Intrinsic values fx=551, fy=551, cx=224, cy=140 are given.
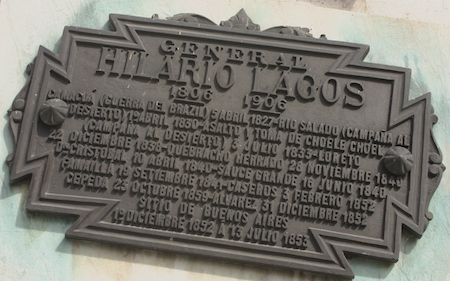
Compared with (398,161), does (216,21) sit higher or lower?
higher

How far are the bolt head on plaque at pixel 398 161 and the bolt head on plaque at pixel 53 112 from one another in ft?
8.93

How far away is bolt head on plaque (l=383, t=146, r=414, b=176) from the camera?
4.46 m

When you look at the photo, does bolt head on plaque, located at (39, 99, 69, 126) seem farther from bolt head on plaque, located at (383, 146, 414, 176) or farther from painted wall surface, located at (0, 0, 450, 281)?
bolt head on plaque, located at (383, 146, 414, 176)

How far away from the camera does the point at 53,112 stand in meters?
4.61

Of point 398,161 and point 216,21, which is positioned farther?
point 216,21

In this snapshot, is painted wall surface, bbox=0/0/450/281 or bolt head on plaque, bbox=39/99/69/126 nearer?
painted wall surface, bbox=0/0/450/281

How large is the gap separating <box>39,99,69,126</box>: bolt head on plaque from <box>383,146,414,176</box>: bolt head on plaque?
2723mm

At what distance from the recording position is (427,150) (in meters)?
4.63

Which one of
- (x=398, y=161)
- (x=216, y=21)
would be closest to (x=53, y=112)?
(x=216, y=21)

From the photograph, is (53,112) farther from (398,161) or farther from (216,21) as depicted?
(398,161)

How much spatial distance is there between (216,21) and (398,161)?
2.10 m

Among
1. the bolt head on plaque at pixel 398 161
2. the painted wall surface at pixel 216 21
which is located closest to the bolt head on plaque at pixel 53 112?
the painted wall surface at pixel 216 21

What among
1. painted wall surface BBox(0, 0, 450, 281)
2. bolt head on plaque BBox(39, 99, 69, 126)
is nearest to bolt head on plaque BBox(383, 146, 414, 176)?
painted wall surface BBox(0, 0, 450, 281)

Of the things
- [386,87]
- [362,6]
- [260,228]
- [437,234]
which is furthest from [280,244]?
[362,6]
